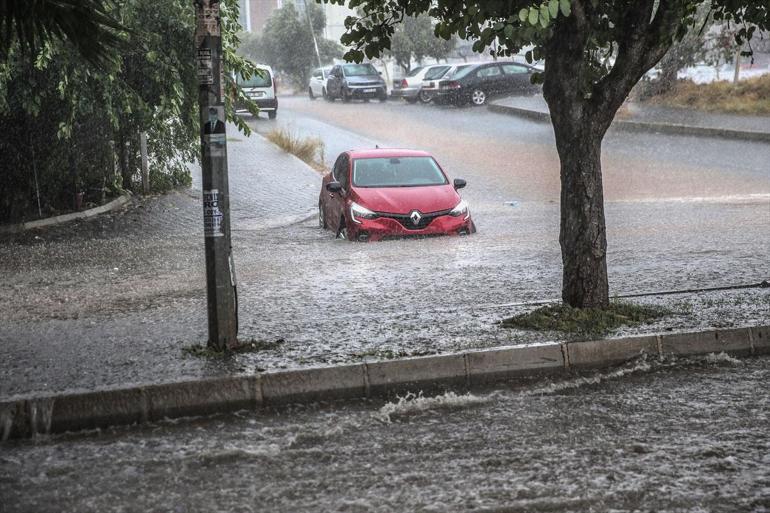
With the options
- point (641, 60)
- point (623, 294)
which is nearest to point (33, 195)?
point (623, 294)

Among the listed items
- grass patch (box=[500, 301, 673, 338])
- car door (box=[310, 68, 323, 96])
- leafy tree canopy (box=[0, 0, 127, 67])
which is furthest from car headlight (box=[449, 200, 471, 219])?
car door (box=[310, 68, 323, 96])

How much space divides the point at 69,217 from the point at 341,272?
7458mm

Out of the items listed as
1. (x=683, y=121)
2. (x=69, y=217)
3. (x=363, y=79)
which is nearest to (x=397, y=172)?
(x=69, y=217)

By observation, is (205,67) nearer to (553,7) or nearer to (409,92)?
(553,7)

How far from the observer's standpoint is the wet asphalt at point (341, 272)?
26.7 ft

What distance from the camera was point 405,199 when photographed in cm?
1616

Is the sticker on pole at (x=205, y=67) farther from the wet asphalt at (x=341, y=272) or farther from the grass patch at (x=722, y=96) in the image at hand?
the grass patch at (x=722, y=96)

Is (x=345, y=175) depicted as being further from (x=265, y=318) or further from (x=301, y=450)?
(x=301, y=450)

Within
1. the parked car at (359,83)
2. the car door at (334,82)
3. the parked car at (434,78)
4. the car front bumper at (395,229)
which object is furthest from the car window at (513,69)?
the car front bumper at (395,229)

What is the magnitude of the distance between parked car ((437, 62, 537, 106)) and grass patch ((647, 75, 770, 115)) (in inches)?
260

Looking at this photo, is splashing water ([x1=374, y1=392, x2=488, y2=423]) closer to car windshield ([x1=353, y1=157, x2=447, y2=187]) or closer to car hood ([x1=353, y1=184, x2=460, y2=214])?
car hood ([x1=353, y1=184, x2=460, y2=214])

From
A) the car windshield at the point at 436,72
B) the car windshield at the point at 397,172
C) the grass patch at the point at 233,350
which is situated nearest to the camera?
the grass patch at the point at 233,350

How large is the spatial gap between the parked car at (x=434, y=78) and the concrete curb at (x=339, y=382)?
35070 mm

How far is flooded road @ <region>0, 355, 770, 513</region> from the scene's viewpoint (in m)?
4.96
